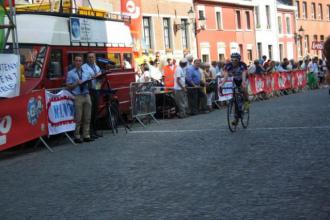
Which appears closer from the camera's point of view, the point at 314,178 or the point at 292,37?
the point at 314,178

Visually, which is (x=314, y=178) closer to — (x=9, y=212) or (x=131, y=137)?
(x=9, y=212)

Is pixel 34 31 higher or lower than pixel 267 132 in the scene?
higher

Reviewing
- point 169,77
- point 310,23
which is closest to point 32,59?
point 169,77

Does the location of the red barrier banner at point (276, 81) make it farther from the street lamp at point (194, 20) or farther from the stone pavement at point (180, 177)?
the stone pavement at point (180, 177)

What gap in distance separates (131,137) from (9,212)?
7354 millimetres

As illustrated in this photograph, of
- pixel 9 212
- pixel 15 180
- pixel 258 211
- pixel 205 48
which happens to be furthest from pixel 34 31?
pixel 205 48

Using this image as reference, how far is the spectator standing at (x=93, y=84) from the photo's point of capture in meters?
14.2

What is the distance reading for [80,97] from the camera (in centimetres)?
1378

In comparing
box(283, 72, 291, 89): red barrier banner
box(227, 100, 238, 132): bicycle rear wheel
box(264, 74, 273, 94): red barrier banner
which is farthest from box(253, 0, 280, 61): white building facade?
box(227, 100, 238, 132): bicycle rear wheel

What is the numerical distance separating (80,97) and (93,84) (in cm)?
71

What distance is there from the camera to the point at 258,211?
6266 millimetres

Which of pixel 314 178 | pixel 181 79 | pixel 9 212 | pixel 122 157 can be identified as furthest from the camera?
pixel 181 79

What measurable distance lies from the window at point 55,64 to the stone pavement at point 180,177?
Answer: 2.17 m

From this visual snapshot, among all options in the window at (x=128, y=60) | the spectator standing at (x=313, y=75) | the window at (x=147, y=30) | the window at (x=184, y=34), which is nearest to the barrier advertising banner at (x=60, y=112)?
the window at (x=128, y=60)
